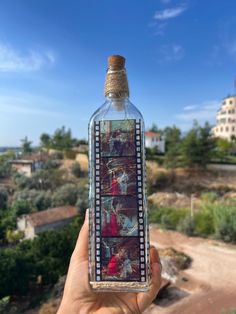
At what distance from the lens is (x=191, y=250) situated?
45.4 feet

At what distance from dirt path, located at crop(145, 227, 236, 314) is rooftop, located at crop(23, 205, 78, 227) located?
5.80 metres

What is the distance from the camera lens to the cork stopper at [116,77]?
249cm

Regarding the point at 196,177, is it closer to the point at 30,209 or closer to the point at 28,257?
the point at 30,209

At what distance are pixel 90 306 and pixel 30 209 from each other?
765 inches

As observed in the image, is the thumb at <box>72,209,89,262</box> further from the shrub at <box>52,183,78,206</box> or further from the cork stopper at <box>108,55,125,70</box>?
the shrub at <box>52,183,78,206</box>

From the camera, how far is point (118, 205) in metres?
2.38

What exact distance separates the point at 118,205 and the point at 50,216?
1626 centimetres

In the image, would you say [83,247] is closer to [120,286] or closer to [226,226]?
[120,286]

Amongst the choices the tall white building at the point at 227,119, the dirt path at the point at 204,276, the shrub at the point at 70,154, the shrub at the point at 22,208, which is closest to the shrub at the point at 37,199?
the shrub at the point at 22,208

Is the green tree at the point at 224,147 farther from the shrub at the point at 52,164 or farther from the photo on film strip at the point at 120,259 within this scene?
the photo on film strip at the point at 120,259

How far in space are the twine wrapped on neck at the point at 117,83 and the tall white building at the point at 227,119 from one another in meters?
40.6

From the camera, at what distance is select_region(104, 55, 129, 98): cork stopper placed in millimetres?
2492

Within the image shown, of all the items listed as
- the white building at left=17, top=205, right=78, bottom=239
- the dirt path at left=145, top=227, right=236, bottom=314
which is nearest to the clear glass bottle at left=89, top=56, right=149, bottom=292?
the dirt path at left=145, top=227, right=236, bottom=314

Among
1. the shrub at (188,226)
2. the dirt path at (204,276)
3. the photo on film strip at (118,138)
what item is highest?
the photo on film strip at (118,138)
